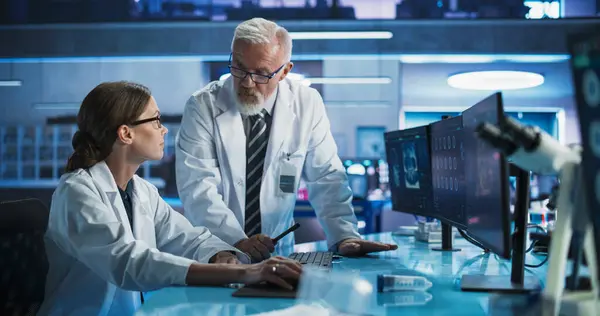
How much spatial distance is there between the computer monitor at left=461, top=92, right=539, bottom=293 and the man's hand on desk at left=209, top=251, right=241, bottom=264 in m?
0.61

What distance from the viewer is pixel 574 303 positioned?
36.0 inches

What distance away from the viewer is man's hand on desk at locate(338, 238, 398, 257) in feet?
6.98

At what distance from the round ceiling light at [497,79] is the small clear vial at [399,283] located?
6054mm

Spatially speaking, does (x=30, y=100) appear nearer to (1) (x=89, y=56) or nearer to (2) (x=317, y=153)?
(1) (x=89, y=56)

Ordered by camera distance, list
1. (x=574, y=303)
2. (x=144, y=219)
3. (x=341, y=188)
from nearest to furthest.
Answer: (x=574, y=303), (x=144, y=219), (x=341, y=188)

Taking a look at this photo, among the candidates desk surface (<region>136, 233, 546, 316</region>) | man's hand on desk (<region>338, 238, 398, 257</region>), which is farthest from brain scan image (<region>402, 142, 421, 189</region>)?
desk surface (<region>136, 233, 546, 316</region>)

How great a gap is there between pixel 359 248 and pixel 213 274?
30.8 inches

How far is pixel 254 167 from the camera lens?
2.52m

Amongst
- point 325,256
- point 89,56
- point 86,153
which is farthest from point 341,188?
point 89,56

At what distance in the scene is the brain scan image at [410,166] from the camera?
2354 mm

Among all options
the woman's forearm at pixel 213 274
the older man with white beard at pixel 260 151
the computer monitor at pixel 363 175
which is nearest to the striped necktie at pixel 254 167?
the older man with white beard at pixel 260 151

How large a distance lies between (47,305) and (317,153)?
129 centimetres

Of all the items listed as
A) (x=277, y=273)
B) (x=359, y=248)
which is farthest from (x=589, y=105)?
(x=359, y=248)

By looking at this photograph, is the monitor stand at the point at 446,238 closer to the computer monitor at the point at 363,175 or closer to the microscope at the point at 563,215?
the microscope at the point at 563,215
